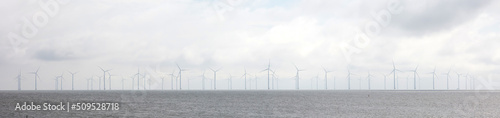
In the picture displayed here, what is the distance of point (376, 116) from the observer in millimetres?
79750

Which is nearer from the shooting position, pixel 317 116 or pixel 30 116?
pixel 30 116

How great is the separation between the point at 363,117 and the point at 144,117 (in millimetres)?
31985

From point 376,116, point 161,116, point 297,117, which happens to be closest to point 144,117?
point 161,116

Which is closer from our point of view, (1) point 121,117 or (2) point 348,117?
(1) point 121,117

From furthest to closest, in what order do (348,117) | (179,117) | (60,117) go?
(348,117) → (179,117) → (60,117)

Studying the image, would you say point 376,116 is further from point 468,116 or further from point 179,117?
point 179,117

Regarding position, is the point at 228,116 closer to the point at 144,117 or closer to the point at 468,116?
the point at 144,117

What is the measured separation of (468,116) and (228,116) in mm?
36614

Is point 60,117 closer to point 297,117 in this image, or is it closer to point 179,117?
point 179,117

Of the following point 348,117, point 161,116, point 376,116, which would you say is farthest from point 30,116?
point 376,116

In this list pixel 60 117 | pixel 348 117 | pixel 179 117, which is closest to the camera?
pixel 60 117

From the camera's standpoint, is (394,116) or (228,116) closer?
(228,116)

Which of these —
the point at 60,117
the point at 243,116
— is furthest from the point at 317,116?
the point at 60,117

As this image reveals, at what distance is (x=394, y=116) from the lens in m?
80.3
